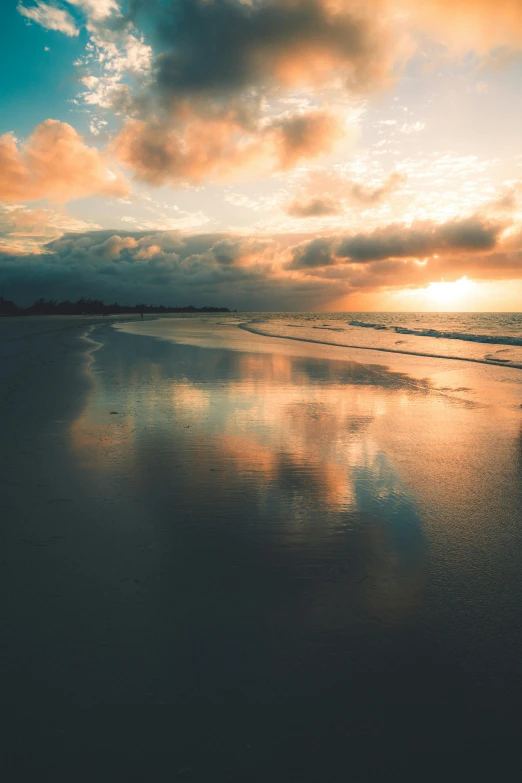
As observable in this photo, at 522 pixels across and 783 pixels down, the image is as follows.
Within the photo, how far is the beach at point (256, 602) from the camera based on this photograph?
228 cm

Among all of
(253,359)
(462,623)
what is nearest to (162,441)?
(462,623)

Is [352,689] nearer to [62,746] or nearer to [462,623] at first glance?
[462,623]

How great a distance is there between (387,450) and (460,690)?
16.4 feet

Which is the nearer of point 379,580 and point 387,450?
point 379,580

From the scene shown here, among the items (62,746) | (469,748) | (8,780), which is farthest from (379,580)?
(8,780)

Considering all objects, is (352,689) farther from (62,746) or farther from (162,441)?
(162,441)

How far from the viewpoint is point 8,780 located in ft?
6.81

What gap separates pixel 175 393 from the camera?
39.3 ft

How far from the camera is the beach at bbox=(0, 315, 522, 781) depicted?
228 cm

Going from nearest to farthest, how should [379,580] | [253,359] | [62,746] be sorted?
[62,746] → [379,580] → [253,359]

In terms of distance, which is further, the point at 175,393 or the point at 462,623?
the point at 175,393

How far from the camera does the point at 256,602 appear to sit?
3.36m

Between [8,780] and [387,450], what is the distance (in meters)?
6.23

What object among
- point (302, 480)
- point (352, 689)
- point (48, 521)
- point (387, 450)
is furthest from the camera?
point (387, 450)
